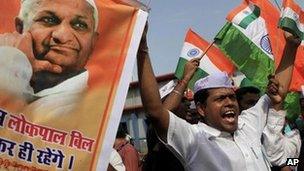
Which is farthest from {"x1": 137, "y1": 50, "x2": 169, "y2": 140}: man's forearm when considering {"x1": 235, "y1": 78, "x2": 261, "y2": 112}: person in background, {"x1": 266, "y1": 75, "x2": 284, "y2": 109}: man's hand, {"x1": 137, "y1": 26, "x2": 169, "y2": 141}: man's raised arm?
{"x1": 235, "y1": 78, "x2": 261, "y2": 112}: person in background

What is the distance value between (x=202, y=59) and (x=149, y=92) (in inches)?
115

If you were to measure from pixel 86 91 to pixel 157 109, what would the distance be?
0.47 meters

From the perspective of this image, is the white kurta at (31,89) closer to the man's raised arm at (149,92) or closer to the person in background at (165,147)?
the man's raised arm at (149,92)

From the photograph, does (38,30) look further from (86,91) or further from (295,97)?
(295,97)

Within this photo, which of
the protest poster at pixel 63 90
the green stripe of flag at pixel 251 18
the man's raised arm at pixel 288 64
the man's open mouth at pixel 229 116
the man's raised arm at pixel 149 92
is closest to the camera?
the protest poster at pixel 63 90

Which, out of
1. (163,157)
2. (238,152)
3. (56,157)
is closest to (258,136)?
(238,152)

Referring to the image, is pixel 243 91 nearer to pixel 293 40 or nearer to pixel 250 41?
pixel 293 40

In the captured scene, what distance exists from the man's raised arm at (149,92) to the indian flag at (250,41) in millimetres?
2302

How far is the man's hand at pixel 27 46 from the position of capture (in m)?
1.94

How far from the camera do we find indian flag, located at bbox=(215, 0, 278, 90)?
4.74 m

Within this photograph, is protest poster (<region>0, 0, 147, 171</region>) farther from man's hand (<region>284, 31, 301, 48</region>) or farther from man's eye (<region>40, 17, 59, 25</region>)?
man's hand (<region>284, 31, 301, 48</region>)

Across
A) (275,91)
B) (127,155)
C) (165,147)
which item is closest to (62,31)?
(165,147)

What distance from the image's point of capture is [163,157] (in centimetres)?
294

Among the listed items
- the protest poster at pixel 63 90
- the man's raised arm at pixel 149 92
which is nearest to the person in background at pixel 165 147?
the man's raised arm at pixel 149 92
